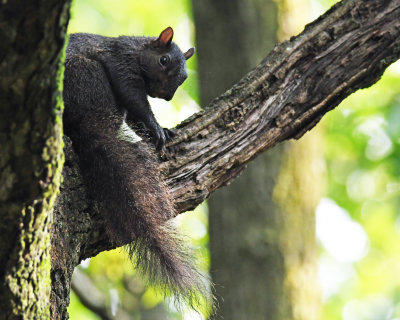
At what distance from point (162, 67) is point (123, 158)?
0.99 m

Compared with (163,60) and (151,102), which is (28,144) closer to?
(163,60)

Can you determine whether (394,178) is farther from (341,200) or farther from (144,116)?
(144,116)

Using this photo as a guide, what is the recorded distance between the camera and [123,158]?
2826 millimetres

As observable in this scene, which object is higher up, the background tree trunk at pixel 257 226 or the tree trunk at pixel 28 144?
the background tree trunk at pixel 257 226

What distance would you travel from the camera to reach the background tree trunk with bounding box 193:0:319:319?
4941 mm

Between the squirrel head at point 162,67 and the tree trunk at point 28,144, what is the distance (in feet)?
6.02

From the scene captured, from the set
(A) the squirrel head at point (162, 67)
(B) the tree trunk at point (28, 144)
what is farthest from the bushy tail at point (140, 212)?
(A) the squirrel head at point (162, 67)

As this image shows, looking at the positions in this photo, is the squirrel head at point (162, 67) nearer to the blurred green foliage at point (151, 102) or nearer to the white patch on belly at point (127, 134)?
the white patch on belly at point (127, 134)

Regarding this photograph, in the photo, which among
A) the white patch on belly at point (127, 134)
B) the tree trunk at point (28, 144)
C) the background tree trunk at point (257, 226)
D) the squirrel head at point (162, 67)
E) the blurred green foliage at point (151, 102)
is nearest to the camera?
the tree trunk at point (28, 144)

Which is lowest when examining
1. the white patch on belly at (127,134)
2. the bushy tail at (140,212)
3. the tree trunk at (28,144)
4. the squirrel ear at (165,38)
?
the tree trunk at (28,144)

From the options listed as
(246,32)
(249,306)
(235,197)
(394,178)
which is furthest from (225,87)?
(394,178)

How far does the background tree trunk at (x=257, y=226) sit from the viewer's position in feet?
16.2

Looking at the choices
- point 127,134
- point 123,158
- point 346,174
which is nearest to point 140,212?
point 123,158

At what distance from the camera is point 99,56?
11.0ft
